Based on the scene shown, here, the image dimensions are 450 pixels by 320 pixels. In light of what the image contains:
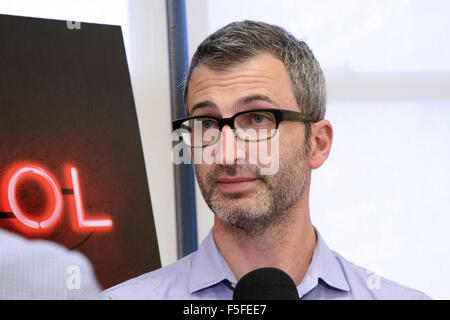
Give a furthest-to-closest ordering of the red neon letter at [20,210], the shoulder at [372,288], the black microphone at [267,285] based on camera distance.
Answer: the red neon letter at [20,210], the shoulder at [372,288], the black microphone at [267,285]

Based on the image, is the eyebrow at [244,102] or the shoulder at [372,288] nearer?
the eyebrow at [244,102]

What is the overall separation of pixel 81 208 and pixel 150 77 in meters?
0.55

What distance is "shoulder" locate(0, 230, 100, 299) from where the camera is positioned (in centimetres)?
171

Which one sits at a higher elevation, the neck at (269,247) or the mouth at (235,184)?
the mouth at (235,184)

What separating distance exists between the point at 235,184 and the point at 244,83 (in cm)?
22

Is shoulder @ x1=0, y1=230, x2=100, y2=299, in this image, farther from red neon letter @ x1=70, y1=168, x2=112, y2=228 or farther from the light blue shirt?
the light blue shirt

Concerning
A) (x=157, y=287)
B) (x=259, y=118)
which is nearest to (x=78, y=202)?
(x=157, y=287)

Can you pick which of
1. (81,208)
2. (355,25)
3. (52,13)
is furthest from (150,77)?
(355,25)

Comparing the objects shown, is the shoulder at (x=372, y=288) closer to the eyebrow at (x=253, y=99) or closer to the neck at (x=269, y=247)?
the neck at (x=269, y=247)

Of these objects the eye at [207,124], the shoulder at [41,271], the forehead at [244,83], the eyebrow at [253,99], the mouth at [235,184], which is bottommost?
the shoulder at [41,271]

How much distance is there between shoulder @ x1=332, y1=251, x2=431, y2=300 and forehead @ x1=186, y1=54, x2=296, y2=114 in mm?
434

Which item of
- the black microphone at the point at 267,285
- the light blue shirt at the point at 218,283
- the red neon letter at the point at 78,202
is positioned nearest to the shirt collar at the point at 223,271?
the light blue shirt at the point at 218,283

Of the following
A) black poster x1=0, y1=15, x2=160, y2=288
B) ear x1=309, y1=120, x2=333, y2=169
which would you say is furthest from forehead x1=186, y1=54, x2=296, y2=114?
black poster x1=0, y1=15, x2=160, y2=288

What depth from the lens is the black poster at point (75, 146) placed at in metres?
1.74
